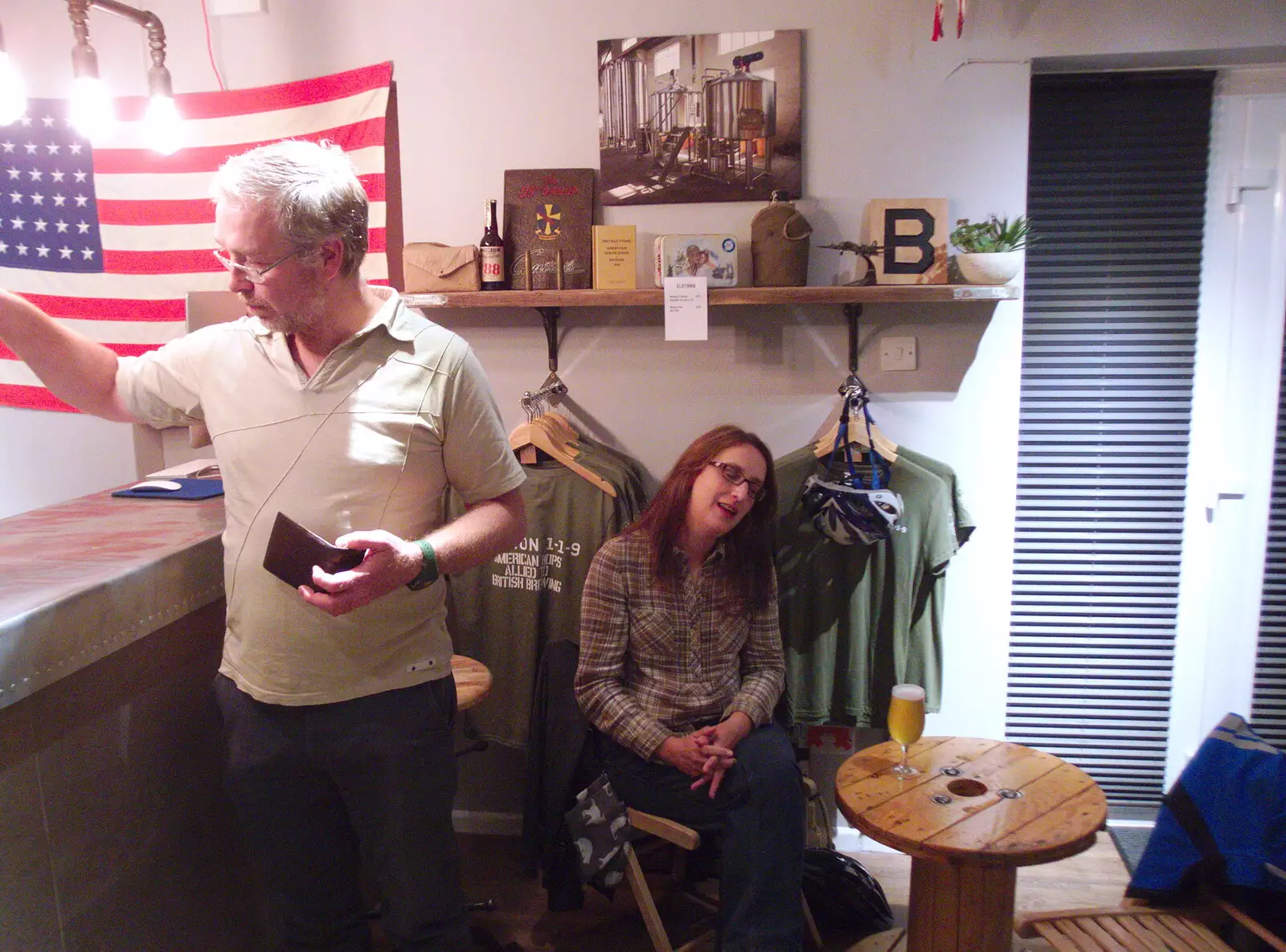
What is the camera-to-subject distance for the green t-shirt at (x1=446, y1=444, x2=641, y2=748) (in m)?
2.57

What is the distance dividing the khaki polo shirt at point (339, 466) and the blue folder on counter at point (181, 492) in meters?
0.53

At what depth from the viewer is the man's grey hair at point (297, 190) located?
1404mm

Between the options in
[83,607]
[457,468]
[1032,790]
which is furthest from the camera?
[1032,790]

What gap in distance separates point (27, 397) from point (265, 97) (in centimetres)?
135

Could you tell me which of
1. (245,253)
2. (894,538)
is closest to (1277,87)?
(894,538)

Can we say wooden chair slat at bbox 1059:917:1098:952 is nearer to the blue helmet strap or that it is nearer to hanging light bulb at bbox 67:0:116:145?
the blue helmet strap

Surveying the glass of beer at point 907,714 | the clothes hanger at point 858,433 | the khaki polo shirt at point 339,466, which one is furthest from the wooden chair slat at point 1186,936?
the khaki polo shirt at point 339,466

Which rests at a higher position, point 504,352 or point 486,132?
point 486,132

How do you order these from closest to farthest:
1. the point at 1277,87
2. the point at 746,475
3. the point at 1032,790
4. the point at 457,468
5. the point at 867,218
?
the point at 457,468 → the point at 1032,790 → the point at 746,475 → the point at 867,218 → the point at 1277,87

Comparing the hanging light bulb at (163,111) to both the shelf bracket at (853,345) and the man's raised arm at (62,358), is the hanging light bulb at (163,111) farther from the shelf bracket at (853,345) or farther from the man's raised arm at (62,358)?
the shelf bracket at (853,345)

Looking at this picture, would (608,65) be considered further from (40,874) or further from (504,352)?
(40,874)

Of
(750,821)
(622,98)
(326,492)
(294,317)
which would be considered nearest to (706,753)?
(750,821)

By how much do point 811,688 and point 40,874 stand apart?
6.10 ft

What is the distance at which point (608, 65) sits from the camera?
265 cm
